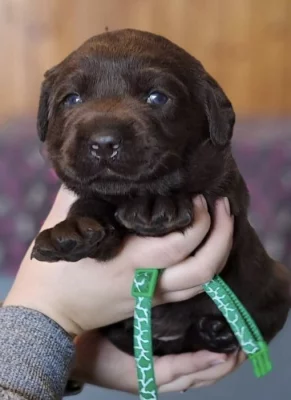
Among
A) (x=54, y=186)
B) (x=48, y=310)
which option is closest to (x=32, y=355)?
(x=48, y=310)

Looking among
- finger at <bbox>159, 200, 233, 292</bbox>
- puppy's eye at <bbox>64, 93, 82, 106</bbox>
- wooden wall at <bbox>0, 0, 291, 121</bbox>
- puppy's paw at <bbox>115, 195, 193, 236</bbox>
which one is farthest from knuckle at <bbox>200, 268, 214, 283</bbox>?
wooden wall at <bbox>0, 0, 291, 121</bbox>

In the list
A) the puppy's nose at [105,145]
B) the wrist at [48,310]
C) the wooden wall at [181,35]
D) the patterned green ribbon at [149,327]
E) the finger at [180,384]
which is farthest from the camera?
the wooden wall at [181,35]

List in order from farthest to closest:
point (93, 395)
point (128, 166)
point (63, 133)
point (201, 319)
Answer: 1. point (93, 395)
2. point (201, 319)
3. point (63, 133)
4. point (128, 166)

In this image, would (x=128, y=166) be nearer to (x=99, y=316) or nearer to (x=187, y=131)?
(x=187, y=131)

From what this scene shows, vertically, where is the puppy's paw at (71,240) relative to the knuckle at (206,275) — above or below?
above

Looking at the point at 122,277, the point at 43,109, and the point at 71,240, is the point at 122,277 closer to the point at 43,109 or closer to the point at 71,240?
the point at 71,240

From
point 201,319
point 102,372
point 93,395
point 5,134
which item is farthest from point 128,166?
point 5,134

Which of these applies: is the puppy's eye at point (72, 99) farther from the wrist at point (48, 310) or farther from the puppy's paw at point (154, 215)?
the wrist at point (48, 310)

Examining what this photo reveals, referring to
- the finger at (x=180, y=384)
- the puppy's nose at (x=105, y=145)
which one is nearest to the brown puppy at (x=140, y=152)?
the puppy's nose at (x=105, y=145)
